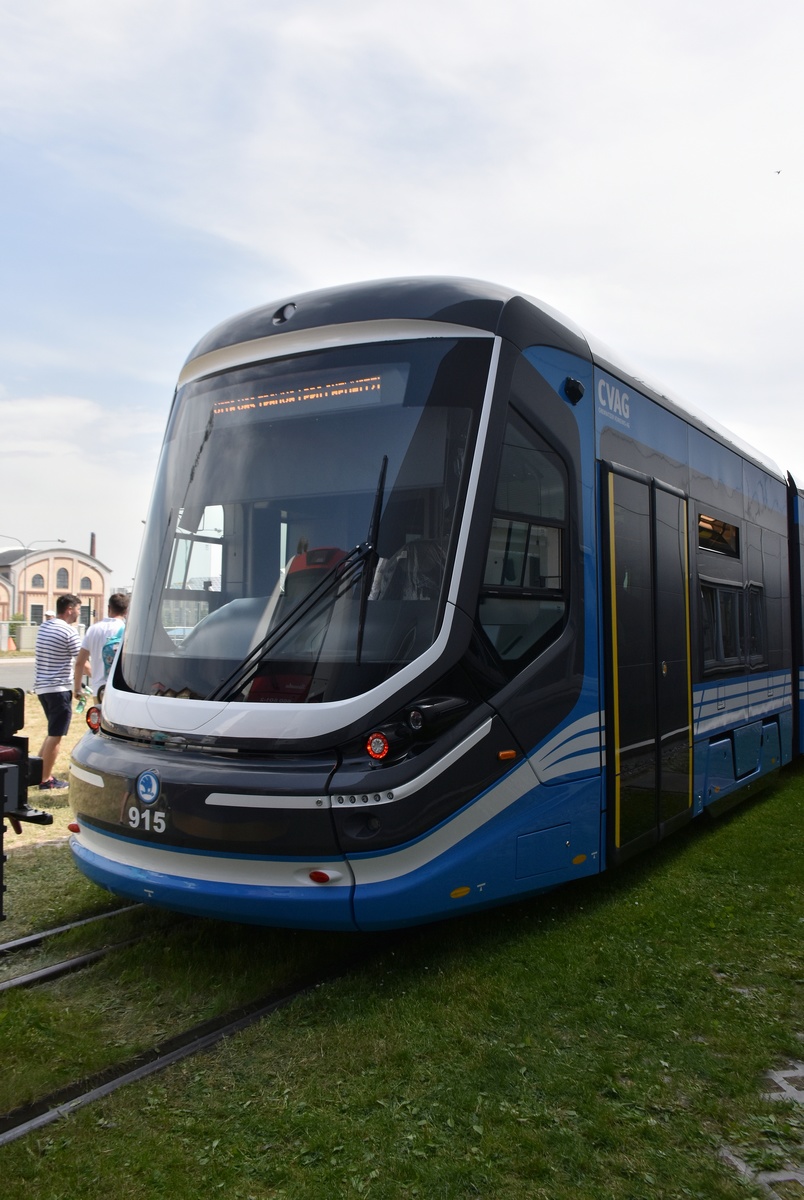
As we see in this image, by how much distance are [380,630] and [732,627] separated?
4.89m

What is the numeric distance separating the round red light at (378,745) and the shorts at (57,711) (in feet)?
19.8

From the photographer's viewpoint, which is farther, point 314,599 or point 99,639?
point 99,639

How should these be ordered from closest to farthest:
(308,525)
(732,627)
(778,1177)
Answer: (778,1177) → (308,525) → (732,627)

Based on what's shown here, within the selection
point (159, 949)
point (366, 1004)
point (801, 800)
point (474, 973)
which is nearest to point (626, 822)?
point (474, 973)

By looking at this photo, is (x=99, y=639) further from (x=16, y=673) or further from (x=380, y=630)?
(x=16, y=673)

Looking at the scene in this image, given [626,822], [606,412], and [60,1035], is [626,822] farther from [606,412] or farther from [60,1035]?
[60,1035]

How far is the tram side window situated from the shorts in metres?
5.90

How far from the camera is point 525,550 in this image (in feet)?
17.7

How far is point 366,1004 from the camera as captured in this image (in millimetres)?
4535

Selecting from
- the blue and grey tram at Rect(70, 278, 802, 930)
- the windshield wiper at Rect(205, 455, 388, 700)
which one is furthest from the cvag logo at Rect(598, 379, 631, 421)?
the windshield wiper at Rect(205, 455, 388, 700)

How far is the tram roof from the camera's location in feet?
17.5

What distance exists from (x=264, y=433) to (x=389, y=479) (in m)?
0.83

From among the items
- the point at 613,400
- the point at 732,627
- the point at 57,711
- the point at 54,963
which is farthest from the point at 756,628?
the point at 54,963

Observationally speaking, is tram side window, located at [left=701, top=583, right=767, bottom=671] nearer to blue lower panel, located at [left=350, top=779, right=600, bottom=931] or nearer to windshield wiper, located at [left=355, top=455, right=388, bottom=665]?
blue lower panel, located at [left=350, top=779, right=600, bottom=931]
